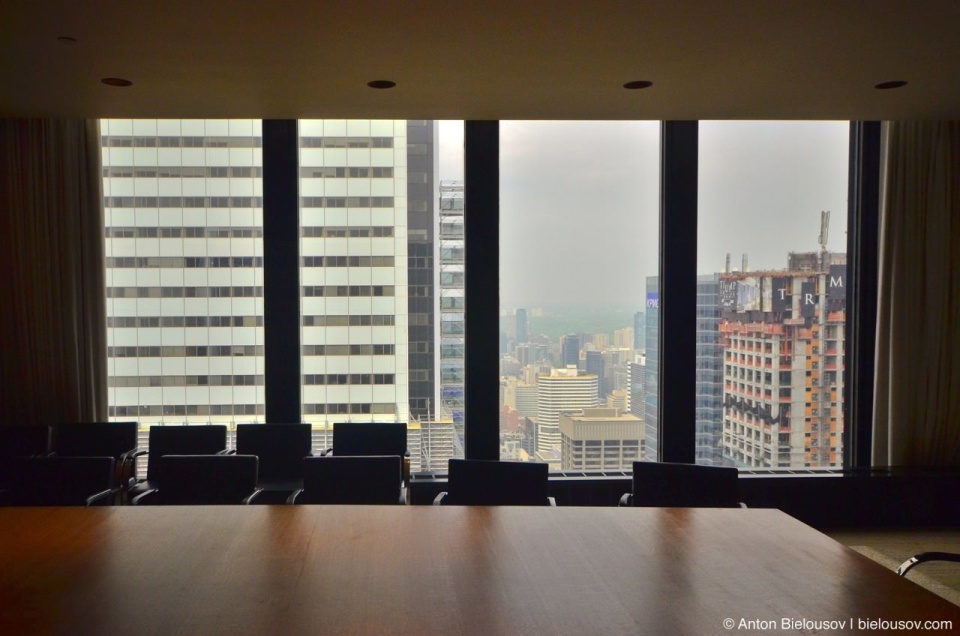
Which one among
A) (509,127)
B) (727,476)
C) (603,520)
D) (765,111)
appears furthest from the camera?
(509,127)

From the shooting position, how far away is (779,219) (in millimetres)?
5059

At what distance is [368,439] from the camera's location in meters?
4.32

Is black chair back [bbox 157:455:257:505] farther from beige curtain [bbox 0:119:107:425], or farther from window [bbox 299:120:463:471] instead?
beige curtain [bbox 0:119:107:425]

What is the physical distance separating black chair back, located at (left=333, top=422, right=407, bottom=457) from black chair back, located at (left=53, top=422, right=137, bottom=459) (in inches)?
55.3

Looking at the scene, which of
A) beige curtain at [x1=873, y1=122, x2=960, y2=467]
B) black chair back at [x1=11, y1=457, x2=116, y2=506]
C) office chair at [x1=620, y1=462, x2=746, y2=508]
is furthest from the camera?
beige curtain at [x1=873, y1=122, x2=960, y2=467]

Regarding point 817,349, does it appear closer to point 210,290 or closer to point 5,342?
point 210,290

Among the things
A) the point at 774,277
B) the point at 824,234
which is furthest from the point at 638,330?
the point at 824,234

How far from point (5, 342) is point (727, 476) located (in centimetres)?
477

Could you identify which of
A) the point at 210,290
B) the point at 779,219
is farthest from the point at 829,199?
the point at 210,290

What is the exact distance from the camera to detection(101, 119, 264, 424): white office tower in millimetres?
4902

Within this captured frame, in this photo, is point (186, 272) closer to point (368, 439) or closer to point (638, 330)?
point (368, 439)

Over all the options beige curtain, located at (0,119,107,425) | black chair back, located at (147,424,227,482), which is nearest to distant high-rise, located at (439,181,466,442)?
black chair back, located at (147,424,227,482)

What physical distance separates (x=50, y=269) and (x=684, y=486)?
4.40 m

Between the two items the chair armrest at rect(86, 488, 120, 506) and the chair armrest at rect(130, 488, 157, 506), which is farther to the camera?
the chair armrest at rect(130, 488, 157, 506)
